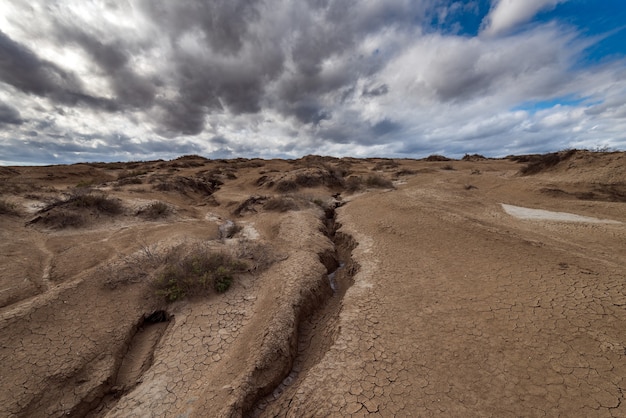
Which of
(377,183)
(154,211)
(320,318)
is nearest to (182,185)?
(154,211)

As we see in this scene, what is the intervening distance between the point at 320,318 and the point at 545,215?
368 inches

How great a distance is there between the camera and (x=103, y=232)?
8.55m

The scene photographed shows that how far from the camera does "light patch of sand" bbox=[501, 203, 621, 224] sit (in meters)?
8.41

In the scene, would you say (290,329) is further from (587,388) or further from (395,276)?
(587,388)

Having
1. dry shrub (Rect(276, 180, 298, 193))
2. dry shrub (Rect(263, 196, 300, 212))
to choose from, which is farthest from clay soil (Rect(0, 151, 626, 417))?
dry shrub (Rect(276, 180, 298, 193))

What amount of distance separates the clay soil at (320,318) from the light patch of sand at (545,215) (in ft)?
0.45

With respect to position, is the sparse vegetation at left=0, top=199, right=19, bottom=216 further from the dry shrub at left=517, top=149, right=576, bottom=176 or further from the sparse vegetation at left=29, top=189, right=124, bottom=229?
the dry shrub at left=517, top=149, right=576, bottom=176

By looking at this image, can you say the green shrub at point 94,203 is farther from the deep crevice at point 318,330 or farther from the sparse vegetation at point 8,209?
the deep crevice at point 318,330

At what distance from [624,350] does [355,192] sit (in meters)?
13.0

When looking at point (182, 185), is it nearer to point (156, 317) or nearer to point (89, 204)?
point (89, 204)

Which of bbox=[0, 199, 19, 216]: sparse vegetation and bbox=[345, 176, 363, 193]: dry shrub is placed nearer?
bbox=[0, 199, 19, 216]: sparse vegetation

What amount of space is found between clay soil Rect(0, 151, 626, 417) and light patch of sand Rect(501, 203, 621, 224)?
0.14m

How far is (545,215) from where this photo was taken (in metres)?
9.27

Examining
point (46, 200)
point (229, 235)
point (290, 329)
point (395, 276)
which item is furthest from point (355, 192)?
point (46, 200)
